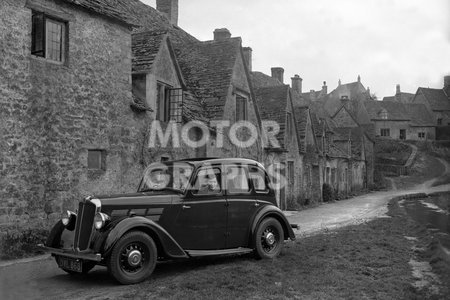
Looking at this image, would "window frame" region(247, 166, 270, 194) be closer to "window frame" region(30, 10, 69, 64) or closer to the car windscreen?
the car windscreen

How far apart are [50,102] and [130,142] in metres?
2.84

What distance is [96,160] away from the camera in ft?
40.6

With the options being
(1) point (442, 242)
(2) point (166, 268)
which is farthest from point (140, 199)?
(1) point (442, 242)

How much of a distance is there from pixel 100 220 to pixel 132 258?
0.75 m

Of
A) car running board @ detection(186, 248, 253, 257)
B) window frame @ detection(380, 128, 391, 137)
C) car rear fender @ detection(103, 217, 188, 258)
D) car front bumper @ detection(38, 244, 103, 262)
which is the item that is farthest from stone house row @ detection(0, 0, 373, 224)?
window frame @ detection(380, 128, 391, 137)

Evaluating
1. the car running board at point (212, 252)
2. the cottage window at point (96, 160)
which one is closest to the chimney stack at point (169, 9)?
the cottage window at point (96, 160)

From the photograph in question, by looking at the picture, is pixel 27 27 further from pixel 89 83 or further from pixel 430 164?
pixel 430 164

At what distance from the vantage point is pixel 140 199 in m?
7.55

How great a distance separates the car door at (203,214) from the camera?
791 cm

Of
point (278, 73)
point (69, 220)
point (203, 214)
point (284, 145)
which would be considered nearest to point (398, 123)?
point (278, 73)

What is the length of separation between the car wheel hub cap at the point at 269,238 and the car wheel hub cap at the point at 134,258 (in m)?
2.89

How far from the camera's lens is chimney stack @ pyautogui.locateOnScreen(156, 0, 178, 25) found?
2512 cm

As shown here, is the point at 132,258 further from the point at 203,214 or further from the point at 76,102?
the point at 76,102

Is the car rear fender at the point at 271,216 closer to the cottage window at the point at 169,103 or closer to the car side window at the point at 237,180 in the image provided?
the car side window at the point at 237,180
